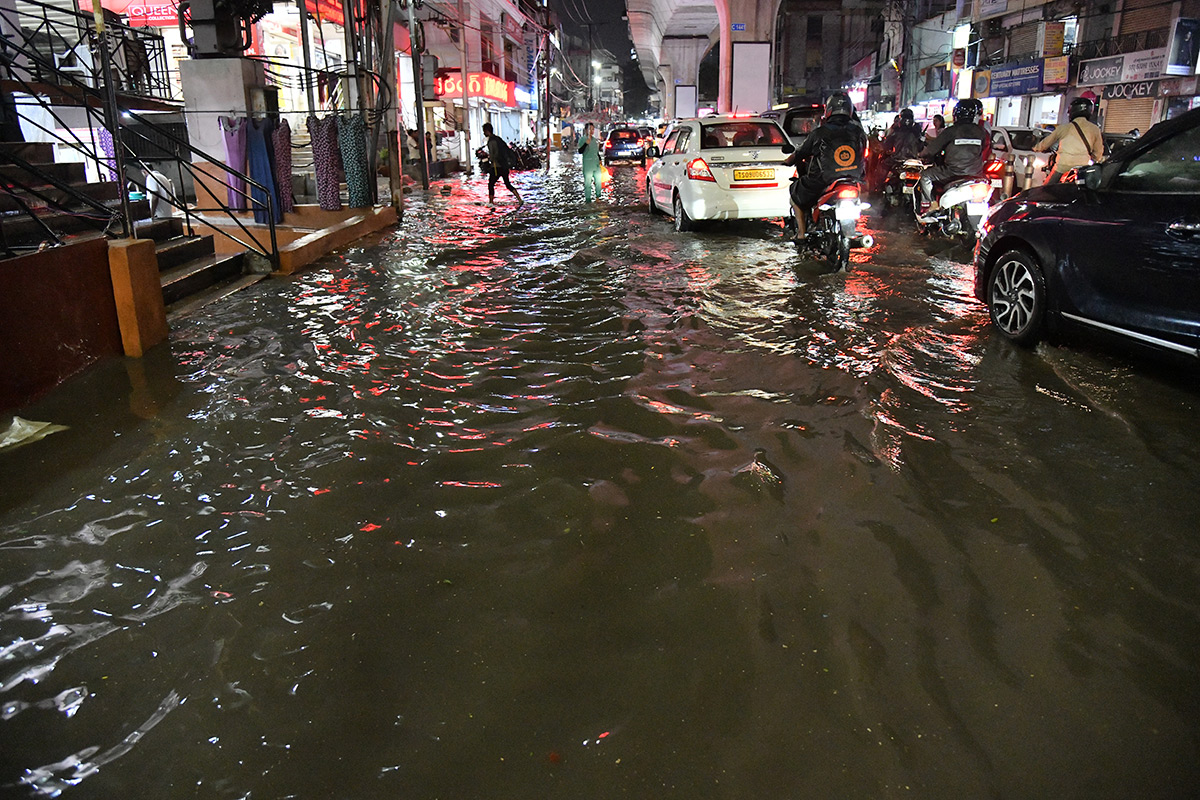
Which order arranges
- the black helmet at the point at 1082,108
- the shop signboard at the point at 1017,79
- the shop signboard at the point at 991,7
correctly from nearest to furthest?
the black helmet at the point at 1082,108, the shop signboard at the point at 1017,79, the shop signboard at the point at 991,7

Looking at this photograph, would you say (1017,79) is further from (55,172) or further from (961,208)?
(55,172)

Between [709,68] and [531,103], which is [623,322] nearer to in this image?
[531,103]

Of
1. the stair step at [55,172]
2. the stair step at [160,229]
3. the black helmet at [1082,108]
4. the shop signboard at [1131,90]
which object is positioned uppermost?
the shop signboard at [1131,90]

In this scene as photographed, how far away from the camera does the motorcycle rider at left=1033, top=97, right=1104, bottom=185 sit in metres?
10.4

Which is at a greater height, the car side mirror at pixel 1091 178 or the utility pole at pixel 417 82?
the utility pole at pixel 417 82

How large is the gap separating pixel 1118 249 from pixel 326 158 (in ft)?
40.5

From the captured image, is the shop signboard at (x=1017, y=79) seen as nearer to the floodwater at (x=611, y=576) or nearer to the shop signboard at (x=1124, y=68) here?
the shop signboard at (x=1124, y=68)

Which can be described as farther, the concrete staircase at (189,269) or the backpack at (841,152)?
the backpack at (841,152)

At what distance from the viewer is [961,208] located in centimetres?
1112

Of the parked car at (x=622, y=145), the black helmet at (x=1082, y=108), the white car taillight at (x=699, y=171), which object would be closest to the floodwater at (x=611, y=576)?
the black helmet at (x=1082, y=108)

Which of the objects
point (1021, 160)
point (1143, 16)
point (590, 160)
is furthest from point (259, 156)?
point (1143, 16)

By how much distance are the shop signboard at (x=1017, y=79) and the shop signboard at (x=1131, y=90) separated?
3424 mm

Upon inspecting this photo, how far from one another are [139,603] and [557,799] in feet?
6.07

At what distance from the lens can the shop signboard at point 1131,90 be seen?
91.1 ft
